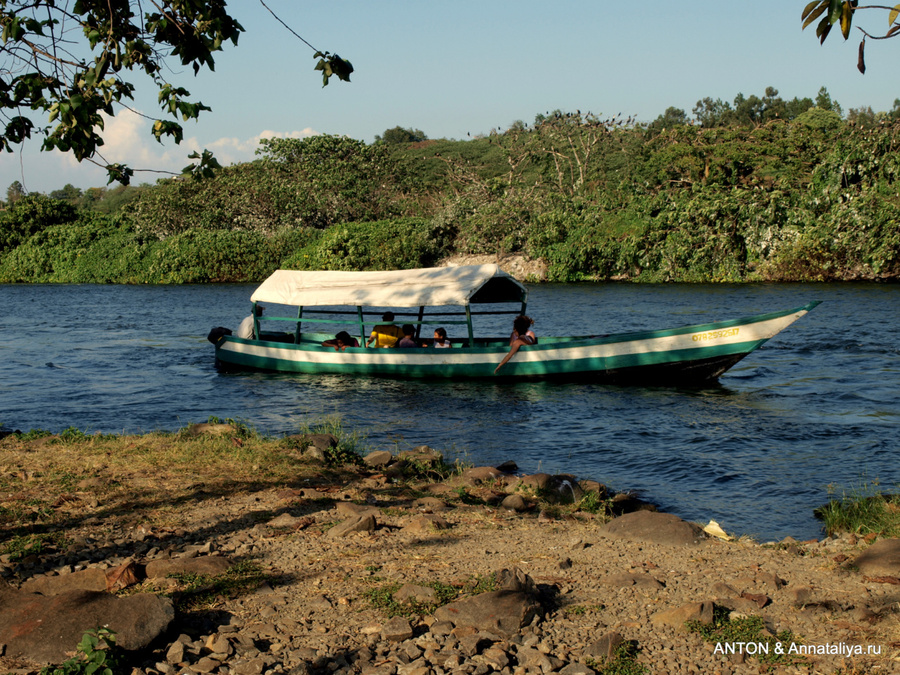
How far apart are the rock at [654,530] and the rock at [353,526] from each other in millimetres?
2113

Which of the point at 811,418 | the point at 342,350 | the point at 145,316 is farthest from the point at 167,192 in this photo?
the point at 811,418

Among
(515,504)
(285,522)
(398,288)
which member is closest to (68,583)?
(285,522)

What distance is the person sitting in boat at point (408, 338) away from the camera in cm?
1944

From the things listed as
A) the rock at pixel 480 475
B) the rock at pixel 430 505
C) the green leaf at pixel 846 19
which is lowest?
the rock at pixel 480 475

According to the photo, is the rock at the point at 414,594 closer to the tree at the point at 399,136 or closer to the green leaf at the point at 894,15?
the green leaf at the point at 894,15

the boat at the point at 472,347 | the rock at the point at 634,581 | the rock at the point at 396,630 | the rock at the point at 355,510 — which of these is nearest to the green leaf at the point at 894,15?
the rock at the point at 634,581

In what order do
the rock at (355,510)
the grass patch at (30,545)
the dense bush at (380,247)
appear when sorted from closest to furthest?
the grass patch at (30,545) → the rock at (355,510) → the dense bush at (380,247)

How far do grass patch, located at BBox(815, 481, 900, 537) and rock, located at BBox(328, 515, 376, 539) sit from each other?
454cm

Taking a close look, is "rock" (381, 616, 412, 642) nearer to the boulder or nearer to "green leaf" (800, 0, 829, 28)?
the boulder

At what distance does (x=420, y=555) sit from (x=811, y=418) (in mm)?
10110

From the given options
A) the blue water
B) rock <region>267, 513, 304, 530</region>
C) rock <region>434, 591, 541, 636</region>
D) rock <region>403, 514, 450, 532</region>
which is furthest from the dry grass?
rock <region>434, 591, 541, 636</region>

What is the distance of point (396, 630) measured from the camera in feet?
16.1

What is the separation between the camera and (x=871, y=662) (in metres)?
4.53

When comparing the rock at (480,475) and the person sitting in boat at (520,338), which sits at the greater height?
the person sitting in boat at (520,338)
